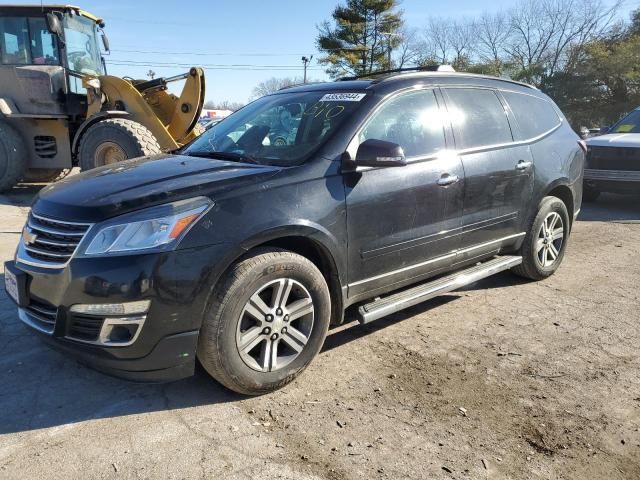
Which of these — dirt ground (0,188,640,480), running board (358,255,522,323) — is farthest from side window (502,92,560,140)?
dirt ground (0,188,640,480)

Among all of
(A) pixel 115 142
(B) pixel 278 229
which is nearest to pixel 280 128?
(B) pixel 278 229

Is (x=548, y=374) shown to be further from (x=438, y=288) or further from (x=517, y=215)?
(x=517, y=215)

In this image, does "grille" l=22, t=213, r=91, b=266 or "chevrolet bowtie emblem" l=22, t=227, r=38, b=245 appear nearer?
"grille" l=22, t=213, r=91, b=266

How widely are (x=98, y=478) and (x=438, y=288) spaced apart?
254 centimetres

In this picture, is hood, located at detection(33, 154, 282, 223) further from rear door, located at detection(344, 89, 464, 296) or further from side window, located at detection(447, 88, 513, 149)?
side window, located at detection(447, 88, 513, 149)

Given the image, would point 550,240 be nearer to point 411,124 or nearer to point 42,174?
point 411,124

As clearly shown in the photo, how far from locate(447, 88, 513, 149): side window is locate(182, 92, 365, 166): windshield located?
35.8 inches

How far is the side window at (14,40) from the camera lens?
30.9ft

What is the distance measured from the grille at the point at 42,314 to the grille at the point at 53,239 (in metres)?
0.25

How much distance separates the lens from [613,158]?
9.21 metres

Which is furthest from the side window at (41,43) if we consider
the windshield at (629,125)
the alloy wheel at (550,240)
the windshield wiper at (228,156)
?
the windshield at (629,125)

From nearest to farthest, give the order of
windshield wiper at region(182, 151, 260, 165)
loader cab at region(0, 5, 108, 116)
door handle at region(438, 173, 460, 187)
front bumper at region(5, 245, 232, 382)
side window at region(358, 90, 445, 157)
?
front bumper at region(5, 245, 232, 382) < windshield wiper at region(182, 151, 260, 165) < side window at region(358, 90, 445, 157) < door handle at region(438, 173, 460, 187) < loader cab at region(0, 5, 108, 116)

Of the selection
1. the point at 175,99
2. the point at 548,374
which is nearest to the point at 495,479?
the point at 548,374

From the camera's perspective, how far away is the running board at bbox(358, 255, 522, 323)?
11.5 feet
